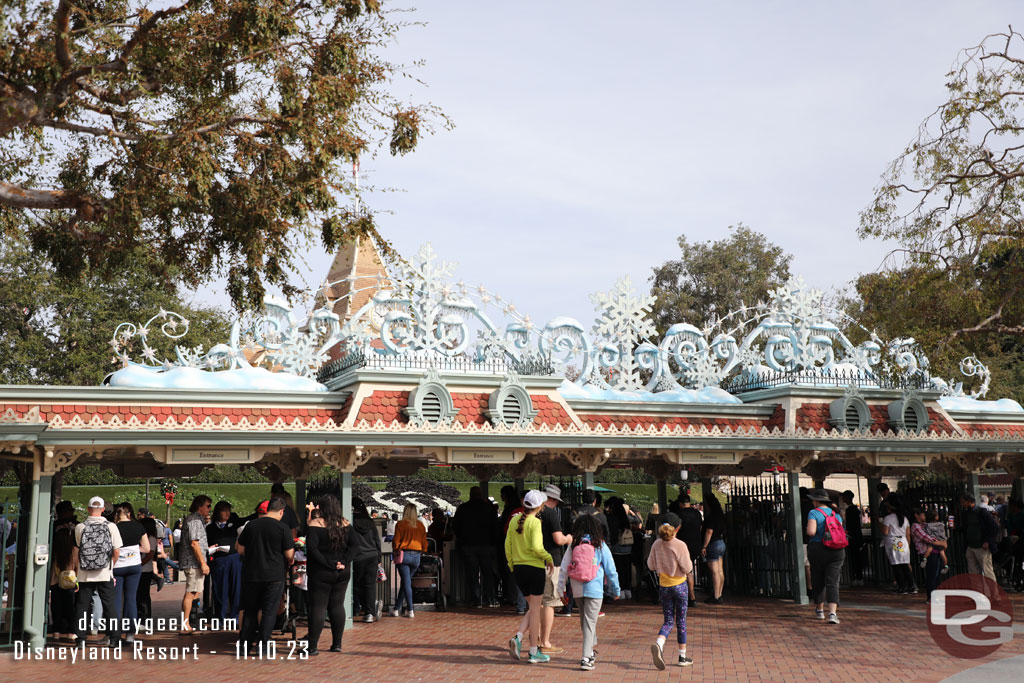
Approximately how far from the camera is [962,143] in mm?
15906

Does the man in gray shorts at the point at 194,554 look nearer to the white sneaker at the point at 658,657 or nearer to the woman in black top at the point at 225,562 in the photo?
the woman in black top at the point at 225,562

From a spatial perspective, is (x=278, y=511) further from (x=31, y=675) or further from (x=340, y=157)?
(x=340, y=157)

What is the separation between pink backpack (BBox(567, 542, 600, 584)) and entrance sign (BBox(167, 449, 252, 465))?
5.24 metres

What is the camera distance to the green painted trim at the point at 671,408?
52.5 ft

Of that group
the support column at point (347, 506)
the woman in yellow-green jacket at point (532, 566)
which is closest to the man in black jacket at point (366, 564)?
the support column at point (347, 506)

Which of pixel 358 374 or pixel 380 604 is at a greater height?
pixel 358 374

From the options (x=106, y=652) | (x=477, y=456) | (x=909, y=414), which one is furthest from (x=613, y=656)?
(x=909, y=414)

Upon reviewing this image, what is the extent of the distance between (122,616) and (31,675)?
196cm

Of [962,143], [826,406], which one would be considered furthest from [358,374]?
[962,143]

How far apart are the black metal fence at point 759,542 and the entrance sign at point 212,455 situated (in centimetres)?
847

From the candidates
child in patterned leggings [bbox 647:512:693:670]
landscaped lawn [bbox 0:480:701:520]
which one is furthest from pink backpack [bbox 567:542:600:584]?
landscaped lawn [bbox 0:480:701:520]

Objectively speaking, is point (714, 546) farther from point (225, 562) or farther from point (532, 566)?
point (225, 562)

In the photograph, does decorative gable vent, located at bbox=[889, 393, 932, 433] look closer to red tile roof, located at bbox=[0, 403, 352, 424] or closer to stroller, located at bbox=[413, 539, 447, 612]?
stroller, located at bbox=[413, 539, 447, 612]

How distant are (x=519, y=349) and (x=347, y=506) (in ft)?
14.3
